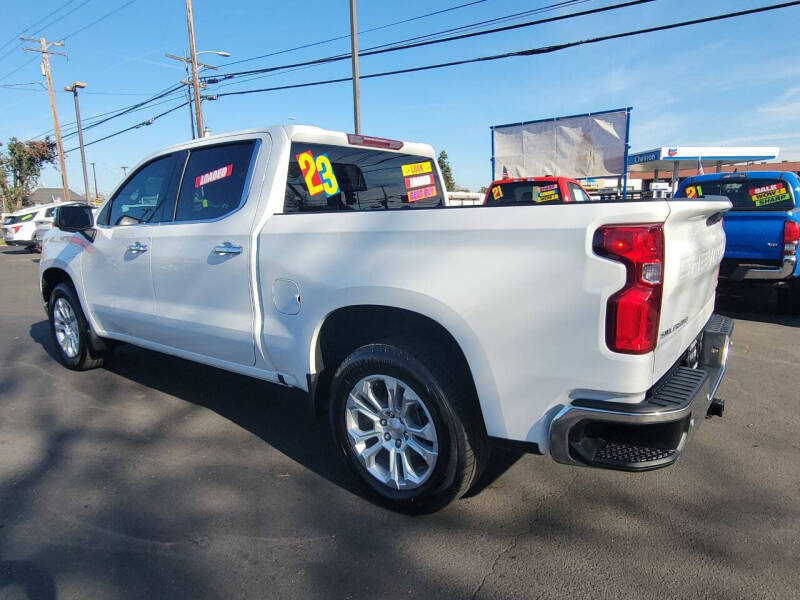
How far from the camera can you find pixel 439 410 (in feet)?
7.85

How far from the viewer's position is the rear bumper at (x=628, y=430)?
200 cm

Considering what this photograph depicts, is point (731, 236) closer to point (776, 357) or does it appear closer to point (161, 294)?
point (776, 357)

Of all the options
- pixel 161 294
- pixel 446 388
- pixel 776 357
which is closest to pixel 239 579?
pixel 446 388

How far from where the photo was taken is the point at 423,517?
2.68m

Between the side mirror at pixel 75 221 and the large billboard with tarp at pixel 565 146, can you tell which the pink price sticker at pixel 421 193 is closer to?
the side mirror at pixel 75 221

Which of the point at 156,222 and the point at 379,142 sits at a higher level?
the point at 379,142

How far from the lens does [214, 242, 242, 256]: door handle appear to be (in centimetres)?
311

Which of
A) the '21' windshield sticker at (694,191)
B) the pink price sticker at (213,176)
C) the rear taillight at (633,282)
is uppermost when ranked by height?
the pink price sticker at (213,176)

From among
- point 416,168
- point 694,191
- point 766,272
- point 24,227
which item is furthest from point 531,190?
point 24,227

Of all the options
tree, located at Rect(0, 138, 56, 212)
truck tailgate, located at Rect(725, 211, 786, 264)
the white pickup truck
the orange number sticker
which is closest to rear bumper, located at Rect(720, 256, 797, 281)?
truck tailgate, located at Rect(725, 211, 786, 264)

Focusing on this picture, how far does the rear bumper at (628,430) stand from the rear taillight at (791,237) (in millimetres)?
5497

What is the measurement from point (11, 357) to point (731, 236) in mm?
8495

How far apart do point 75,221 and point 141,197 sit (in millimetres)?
774

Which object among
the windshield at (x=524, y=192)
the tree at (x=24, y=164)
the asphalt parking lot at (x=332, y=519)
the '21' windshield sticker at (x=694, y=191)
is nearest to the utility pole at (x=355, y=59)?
the windshield at (x=524, y=192)
